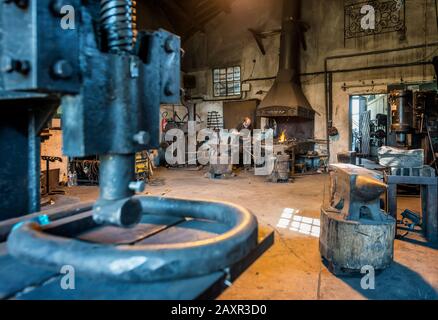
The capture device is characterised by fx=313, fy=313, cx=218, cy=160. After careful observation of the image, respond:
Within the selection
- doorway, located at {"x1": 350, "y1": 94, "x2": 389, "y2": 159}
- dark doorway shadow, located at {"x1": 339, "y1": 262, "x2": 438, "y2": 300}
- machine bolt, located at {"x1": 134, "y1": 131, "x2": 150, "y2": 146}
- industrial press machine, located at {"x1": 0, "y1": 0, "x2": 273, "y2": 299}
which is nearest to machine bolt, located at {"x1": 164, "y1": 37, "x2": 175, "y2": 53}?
industrial press machine, located at {"x1": 0, "y1": 0, "x2": 273, "y2": 299}

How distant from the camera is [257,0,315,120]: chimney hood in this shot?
10.0 metres

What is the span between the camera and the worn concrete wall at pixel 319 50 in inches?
370

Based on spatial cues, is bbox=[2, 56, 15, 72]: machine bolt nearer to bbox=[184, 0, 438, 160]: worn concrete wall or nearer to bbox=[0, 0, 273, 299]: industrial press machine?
bbox=[0, 0, 273, 299]: industrial press machine

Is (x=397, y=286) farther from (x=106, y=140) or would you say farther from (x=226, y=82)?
(x=226, y=82)

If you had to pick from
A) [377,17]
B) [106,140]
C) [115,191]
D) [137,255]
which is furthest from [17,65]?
[377,17]

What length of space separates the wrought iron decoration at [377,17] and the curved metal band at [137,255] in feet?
36.6

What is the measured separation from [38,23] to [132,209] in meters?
0.50

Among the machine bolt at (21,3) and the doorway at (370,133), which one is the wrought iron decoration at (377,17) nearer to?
the doorway at (370,133)

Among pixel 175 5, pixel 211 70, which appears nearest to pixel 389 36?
pixel 211 70

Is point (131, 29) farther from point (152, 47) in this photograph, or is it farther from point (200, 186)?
point (200, 186)

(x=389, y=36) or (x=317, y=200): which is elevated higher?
(x=389, y=36)

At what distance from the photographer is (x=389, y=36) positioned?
9750 millimetres

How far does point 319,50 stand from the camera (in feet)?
35.3

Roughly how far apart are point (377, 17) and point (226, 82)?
5.58m
